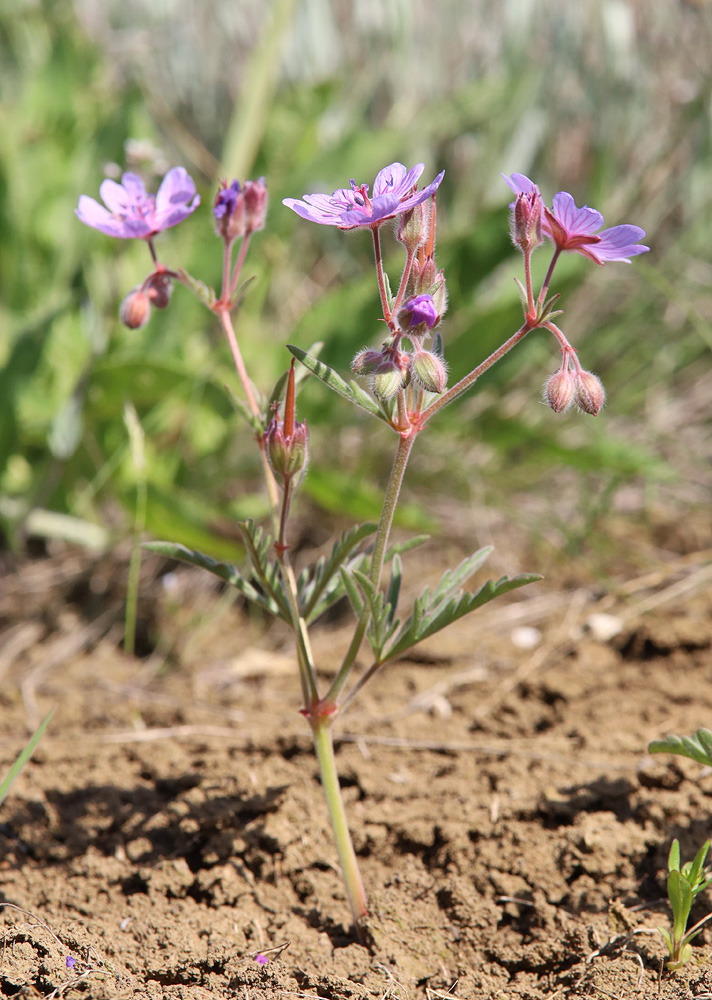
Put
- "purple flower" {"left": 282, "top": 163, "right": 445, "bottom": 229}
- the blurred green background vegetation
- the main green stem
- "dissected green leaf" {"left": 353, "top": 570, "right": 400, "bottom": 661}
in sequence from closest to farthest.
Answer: "purple flower" {"left": 282, "top": 163, "right": 445, "bottom": 229}, "dissected green leaf" {"left": 353, "top": 570, "right": 400, "bottom": 661}, the main green stem, the blurred green background vegetation

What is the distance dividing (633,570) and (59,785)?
1717mm

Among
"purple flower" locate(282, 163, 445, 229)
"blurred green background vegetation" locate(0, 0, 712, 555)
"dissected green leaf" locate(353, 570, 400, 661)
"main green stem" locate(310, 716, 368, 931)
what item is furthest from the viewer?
"blurred green background vegetation" locate(0, 0, 712, 555)

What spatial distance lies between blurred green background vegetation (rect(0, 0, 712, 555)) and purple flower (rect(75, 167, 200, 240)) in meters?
0.33

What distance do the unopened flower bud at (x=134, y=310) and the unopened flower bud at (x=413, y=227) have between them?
441mm

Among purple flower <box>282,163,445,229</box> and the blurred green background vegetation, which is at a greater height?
purple flower <box>282,163,445,229</box>

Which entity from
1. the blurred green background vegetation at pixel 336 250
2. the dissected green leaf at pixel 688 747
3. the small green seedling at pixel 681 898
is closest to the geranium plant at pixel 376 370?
the dissected green leaf at pixel 688 747

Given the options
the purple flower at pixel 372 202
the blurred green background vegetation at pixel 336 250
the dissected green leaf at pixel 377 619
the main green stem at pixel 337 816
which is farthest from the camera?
the blurred green background vegetation at pixel 336 250

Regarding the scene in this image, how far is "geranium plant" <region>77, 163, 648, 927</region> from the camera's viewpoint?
4.02 feet

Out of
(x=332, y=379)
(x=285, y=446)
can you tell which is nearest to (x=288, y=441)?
(x=285, y=446)

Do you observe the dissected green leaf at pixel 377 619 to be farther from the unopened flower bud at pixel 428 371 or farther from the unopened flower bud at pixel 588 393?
the unopened flower bud at pixel 588 393

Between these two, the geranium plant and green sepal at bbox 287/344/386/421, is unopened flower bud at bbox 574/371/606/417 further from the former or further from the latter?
green sepal at bbox 287/344/386/421

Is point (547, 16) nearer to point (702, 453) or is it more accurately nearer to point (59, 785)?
point (702, 453)

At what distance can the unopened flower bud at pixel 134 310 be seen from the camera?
4.78 ft

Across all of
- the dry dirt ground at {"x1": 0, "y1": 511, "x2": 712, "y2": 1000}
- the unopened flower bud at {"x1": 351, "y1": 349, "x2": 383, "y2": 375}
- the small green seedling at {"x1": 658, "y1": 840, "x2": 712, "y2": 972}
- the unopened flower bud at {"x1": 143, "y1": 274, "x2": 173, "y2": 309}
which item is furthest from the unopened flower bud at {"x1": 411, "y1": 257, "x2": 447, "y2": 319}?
the dry dirt ground at {"x1": 0, "y1": 511, "x2": 712, "y2": 1000}
